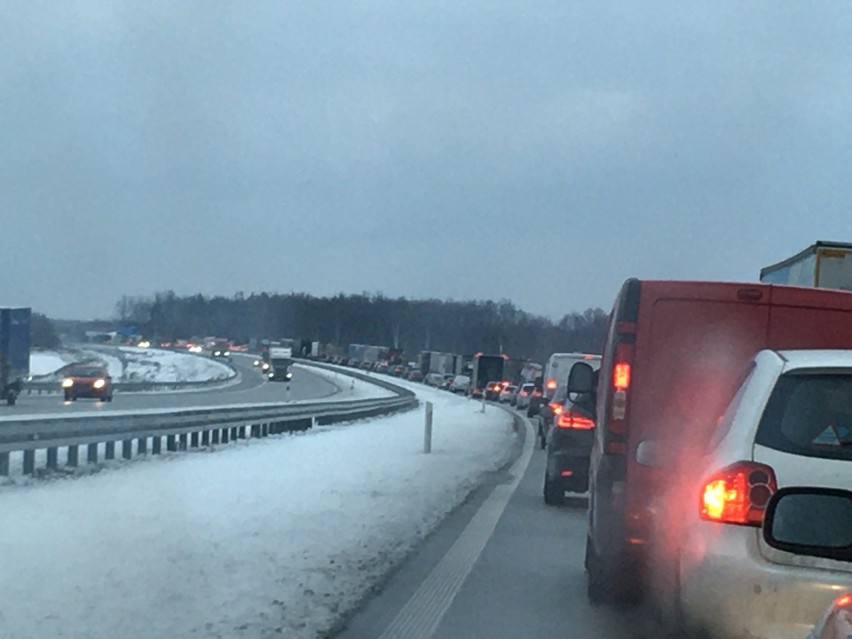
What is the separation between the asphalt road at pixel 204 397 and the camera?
124ft

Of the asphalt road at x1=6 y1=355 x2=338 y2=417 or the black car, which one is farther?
the asphalt road at x1=6 y1=355 x2=338 y2=417

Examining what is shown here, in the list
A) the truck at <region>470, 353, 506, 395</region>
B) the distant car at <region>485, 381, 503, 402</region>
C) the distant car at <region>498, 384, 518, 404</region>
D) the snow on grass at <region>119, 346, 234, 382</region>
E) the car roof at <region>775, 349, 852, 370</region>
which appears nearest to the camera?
the car roof at <region>775, 349, 852, 370</region>

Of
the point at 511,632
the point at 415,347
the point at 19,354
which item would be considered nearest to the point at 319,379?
the point at 19,354

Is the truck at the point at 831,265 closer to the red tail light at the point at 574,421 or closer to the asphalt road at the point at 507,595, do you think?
the red tail light at the point at 574,421

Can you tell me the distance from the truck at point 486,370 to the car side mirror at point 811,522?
257ft

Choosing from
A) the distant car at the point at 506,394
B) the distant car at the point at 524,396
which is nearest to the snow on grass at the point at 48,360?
the distant car at the point at 506,394

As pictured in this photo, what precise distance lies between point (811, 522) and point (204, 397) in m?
52.1

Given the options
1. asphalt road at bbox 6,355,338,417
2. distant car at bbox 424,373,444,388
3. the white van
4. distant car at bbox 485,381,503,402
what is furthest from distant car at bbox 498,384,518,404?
the white van

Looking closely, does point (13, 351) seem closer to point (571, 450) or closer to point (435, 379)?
point (571, 450)

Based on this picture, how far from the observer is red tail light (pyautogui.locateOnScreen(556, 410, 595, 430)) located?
1702 centimetres

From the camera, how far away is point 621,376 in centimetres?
845

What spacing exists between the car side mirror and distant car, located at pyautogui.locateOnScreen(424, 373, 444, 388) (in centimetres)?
10009

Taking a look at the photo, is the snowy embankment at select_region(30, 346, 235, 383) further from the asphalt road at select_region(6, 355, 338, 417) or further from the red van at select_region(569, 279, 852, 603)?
the red van at select_region(569, 279, 852, 603)

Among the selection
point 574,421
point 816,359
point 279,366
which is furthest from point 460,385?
point 816,359
